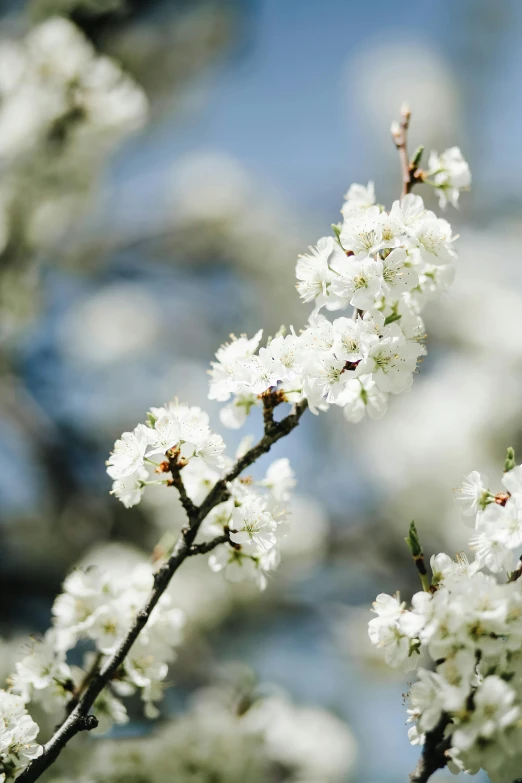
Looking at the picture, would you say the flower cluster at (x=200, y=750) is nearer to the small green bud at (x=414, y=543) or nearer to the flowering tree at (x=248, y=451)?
the flowering tree at (x=248, y=451)

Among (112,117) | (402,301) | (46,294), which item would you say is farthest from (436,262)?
(46,294)

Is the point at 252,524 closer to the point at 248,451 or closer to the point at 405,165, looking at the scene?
the point at 248,451

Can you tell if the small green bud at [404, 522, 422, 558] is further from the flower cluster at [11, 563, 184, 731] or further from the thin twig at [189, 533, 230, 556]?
the flower cluster at [11, 563, 184, 731]

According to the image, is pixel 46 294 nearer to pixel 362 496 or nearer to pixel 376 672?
pixel 362 496

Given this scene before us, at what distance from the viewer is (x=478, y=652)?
0.98 metres

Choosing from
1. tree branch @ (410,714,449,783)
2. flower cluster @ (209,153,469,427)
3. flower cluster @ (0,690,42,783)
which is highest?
flower cluster @ (209,153,469,427)

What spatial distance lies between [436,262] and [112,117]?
7.58 feet

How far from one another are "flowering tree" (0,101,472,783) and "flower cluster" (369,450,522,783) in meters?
0.04

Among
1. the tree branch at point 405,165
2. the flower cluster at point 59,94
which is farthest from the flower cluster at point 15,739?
the flower cluster at point 59,94

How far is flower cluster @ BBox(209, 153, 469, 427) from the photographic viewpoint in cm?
121

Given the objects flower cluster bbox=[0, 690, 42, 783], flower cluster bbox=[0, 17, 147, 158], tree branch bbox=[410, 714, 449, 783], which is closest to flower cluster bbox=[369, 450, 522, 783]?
tree branch bbox=[410, 714, 449, 783]

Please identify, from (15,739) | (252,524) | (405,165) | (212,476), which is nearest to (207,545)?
(252,524)

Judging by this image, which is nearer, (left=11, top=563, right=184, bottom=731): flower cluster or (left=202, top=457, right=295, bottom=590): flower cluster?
(left=202, top=457, right=295, bottom=590): flower cluster

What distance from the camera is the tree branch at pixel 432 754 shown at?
0.99 metres
